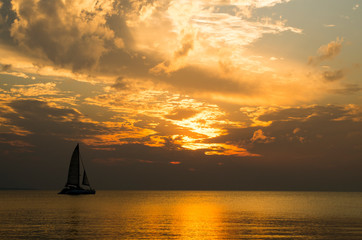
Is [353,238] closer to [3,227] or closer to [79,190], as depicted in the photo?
[3,227]

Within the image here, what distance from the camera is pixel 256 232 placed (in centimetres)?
6662

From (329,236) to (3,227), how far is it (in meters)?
57.7

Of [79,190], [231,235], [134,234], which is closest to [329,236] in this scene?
[231,235]

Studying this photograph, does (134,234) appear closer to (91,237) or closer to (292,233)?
(91,237)

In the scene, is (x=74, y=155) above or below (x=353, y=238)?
above

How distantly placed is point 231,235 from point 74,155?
405 ft

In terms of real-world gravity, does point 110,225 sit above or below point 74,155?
below

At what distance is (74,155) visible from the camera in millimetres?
172000

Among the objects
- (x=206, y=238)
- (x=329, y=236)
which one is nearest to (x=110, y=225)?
(x=206, y=238)

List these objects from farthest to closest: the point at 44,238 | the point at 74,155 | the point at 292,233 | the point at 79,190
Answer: the point at 79,190, the point at 74,155, the point at 292,233, the point at 44,238

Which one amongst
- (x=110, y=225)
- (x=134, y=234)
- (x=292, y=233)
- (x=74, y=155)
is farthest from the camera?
(x=74, y=155)

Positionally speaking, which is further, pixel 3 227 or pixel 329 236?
pixel 3 227

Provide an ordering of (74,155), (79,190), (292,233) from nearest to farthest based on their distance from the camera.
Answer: (292,233), (74,155), (79,190)

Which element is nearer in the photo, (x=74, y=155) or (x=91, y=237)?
(x=91, y=237)
